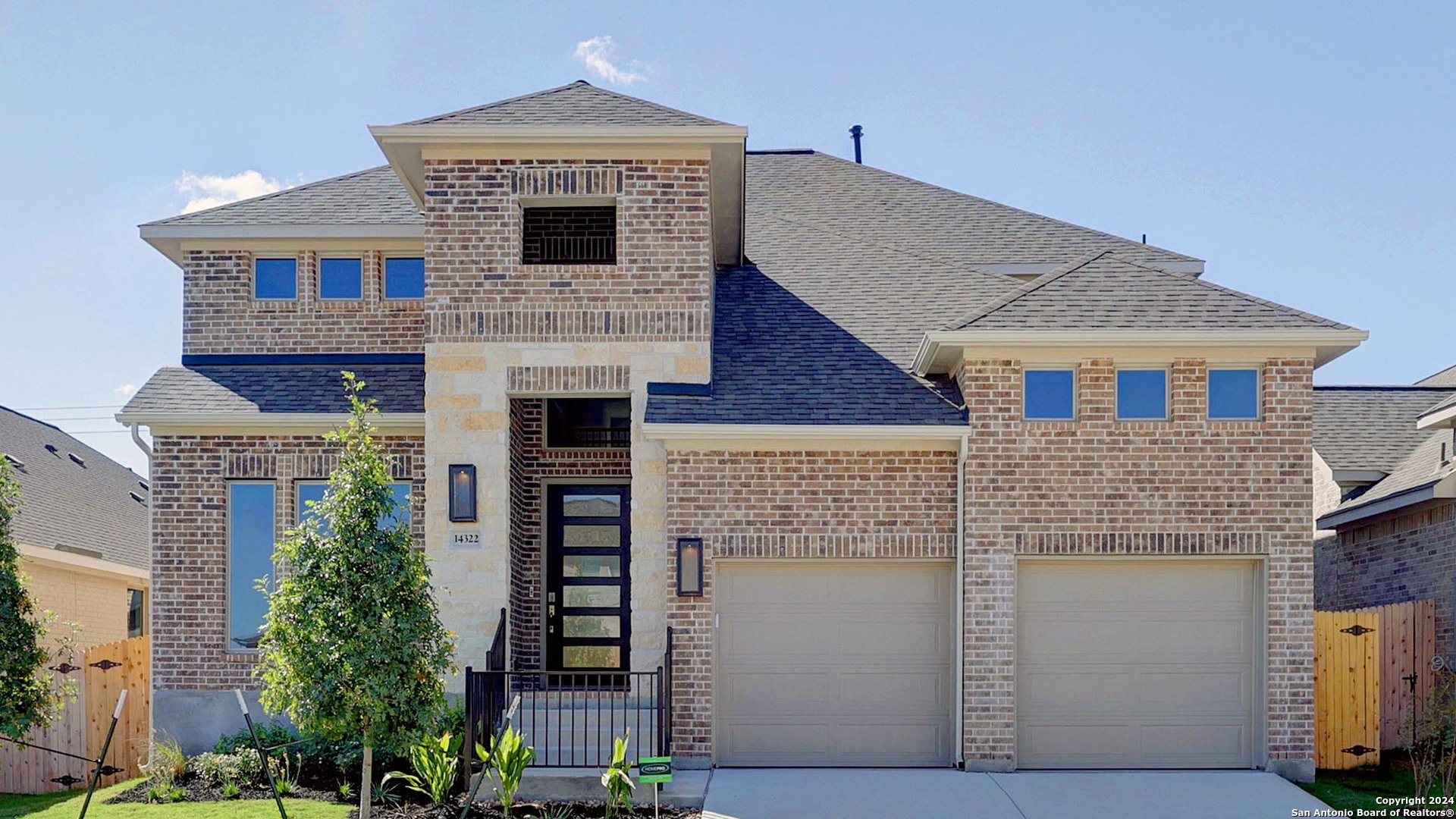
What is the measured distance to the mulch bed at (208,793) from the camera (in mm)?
11859

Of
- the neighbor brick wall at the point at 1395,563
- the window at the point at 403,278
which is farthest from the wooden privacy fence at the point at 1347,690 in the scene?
the window at the point at 403,278

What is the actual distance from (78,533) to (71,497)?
1.39m

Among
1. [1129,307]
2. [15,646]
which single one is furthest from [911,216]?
[15,646]

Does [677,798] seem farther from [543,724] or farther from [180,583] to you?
[180,583]

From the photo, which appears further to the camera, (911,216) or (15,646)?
(911,216)

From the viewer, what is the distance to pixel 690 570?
42.0ft

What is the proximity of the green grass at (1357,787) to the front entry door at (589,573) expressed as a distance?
7142mm

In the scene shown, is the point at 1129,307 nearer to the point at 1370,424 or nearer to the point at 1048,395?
the point at 1048,395

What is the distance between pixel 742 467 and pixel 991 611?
271cm

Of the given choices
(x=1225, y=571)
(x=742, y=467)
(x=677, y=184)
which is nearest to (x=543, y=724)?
(x=742, y=467)

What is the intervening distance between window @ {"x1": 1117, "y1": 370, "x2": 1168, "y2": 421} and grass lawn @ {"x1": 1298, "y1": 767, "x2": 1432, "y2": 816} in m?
3.66

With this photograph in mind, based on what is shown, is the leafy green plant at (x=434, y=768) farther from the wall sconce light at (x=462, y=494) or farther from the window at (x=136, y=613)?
the window at (x=136, y=613)

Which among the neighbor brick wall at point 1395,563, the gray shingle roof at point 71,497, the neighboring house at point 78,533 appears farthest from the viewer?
the gray shingle roof at point 71,497

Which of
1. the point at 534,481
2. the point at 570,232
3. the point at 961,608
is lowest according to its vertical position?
the point at 961,608
